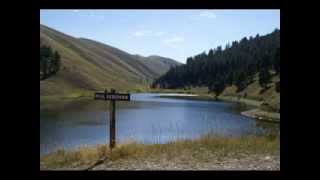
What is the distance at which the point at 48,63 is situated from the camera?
97.6 meters

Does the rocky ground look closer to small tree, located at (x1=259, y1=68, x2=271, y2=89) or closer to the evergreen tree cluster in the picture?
small tree, located at (x1=259, y1=68, x2=271, y2=89)

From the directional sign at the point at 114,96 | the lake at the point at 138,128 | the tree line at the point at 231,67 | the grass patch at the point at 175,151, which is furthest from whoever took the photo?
the tree line at the point at 231,67

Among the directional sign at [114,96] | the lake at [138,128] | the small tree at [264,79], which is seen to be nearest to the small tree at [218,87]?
the small tree at [264,79]

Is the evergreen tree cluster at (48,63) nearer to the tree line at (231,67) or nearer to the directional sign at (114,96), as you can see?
the tree line at (231,67)

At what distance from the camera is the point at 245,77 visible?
93875 mm

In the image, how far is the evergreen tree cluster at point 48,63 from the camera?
94938mm

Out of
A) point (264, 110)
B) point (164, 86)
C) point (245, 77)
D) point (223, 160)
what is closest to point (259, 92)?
point (245, 77)

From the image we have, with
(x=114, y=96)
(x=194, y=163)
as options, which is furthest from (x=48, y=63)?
(x=194, y=163)

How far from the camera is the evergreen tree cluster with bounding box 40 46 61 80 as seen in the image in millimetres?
94938

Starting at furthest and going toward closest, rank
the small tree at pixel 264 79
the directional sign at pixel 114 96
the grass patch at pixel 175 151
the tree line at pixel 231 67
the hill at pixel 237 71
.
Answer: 1. the tree line at pixel 231 67
2. the hill at pixel 237 71
3. the small tree at pixel 264 79
4. the directional sign at pixel 114 96
5. the grass patch at pixel 175 151

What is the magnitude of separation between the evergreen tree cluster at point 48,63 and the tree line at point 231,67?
3486 cm

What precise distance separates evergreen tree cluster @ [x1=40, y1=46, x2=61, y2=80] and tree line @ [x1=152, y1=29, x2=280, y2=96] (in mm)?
34861
